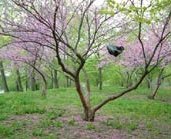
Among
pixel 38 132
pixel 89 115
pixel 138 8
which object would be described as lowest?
pixel 38 132

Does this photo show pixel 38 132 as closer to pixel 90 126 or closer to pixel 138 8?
pixel 90 126

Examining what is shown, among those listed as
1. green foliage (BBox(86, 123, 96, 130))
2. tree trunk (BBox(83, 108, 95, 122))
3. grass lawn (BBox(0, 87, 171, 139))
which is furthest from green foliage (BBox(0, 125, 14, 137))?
tree trunk (BBox(83, 108, 95, 122))

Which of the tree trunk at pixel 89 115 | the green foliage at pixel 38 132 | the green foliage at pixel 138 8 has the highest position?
the green foliage at pixel 138 8

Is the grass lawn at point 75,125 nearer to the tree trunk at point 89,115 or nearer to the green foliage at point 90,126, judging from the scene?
A: the green foliage at point 90,126

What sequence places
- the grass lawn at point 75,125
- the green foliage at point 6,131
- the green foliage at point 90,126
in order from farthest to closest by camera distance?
the green foliage at point 90,126 < the grass lawn at point 75,125 < the green foliage at point 6,131

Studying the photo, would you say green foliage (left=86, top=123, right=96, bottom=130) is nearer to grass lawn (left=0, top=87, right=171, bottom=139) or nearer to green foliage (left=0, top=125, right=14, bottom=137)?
grass lawn (left=0, top=87, right=171, bottom=139)

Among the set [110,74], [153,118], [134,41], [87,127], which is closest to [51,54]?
[134,41]

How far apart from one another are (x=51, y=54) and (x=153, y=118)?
864cm

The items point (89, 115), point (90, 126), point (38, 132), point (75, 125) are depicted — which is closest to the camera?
point (38, 132)

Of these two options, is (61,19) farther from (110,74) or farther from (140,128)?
(110,74)

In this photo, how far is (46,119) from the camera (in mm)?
11727

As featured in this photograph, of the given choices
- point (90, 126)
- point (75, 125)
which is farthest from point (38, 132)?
point (90, 126)

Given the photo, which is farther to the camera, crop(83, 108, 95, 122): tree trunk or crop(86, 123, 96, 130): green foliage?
crop(83, 108, 95, 122): tree trunk

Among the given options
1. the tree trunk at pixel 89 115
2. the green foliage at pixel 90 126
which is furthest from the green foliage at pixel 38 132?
the tree trunk at pixel 89 115
